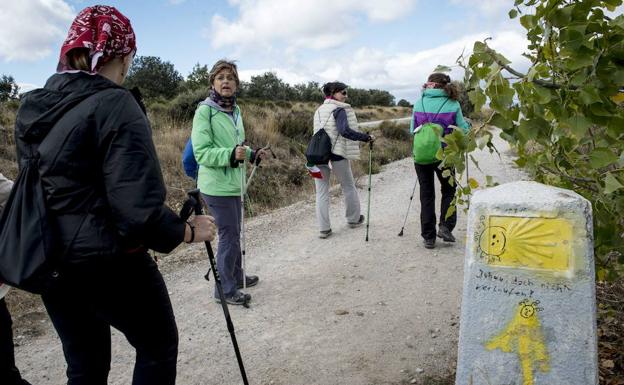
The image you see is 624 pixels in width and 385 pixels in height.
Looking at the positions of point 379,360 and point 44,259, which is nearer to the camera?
point 44,259

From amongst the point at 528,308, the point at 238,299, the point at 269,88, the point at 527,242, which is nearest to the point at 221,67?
the point at 238,299

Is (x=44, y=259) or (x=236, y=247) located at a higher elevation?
(x=44, y=259)

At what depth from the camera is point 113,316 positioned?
2082 mm

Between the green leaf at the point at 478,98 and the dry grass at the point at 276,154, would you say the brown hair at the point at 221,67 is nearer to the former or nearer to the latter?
the green leaf at the point at 478,98

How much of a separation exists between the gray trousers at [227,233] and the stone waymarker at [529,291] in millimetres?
2569

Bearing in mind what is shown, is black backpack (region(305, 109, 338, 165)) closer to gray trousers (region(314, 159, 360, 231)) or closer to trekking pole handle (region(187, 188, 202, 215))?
gray trousers (region(314, 159, 360, 231))

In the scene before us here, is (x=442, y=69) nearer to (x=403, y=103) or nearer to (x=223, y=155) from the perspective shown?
(x=223, y=155)

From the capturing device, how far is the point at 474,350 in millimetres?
2242

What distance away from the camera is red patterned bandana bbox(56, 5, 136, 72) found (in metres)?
1.99

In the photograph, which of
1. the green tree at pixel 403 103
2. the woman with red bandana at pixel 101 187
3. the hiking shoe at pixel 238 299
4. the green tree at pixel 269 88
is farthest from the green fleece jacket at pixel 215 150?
the green tree at pixel 403 103

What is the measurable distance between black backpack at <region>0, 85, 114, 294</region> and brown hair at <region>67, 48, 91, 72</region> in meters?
0.16

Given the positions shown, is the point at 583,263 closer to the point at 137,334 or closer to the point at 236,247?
the point at 137,334

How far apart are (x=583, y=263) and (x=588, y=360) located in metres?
0.42

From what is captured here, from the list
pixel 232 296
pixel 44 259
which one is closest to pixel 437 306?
pixel 232 296
